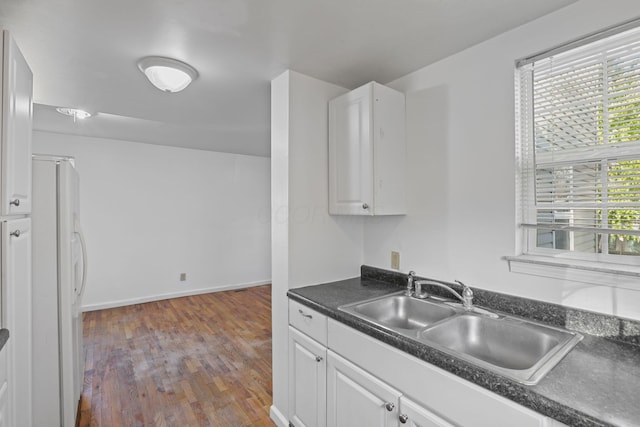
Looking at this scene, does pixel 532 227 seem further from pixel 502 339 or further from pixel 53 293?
pixel 53 293

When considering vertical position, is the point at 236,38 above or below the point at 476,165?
above

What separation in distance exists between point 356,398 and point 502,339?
73 centimetres

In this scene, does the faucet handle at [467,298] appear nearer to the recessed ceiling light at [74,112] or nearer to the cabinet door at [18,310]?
the cabinet door at [18,310]

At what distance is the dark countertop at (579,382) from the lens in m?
0.79

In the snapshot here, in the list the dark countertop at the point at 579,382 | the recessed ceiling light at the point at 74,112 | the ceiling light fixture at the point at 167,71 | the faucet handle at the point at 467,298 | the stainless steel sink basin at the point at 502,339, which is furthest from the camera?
the recessed ceiling light at the point at 74,112

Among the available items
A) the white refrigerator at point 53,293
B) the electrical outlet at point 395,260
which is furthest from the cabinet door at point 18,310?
the electrical outlet at point 395,260

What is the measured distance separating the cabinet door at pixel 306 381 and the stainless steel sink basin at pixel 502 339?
626mm

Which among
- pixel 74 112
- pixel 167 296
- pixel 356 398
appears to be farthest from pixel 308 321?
pixel 167 296

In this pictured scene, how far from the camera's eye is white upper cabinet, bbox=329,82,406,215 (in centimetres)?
184

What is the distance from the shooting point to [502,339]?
1404 mm

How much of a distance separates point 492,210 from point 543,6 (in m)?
0.95

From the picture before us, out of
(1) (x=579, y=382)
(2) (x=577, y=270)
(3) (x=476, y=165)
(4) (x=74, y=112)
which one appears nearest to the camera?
(1) (x=579, y=382)

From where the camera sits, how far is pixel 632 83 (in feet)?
4.05

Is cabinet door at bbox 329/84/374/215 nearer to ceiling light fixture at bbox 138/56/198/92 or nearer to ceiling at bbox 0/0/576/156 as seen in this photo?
ceiling at bbox 0/0/576/156
